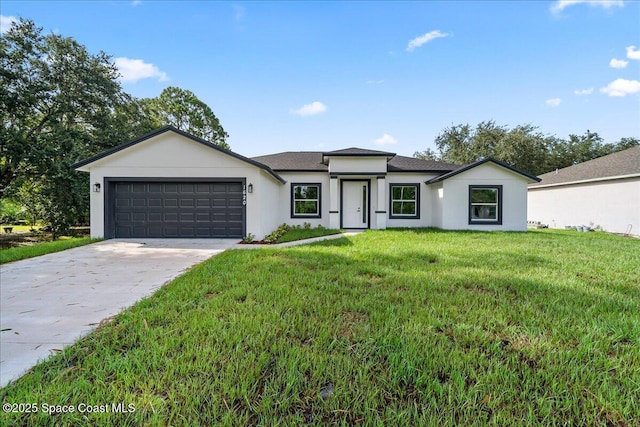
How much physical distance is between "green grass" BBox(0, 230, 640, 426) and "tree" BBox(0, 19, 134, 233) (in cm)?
1426

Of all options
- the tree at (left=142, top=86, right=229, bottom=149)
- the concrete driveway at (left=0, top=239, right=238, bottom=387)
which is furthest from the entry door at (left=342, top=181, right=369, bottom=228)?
the tree at (left=142, top=86, right=229, bottom=149)

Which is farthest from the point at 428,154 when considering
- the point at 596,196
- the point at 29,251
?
the point at 29,251

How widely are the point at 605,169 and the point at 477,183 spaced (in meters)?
10.2

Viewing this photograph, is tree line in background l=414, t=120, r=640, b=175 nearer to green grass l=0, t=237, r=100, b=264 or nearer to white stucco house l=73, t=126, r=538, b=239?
white stucco house l=73, t=126, r=538, b=239

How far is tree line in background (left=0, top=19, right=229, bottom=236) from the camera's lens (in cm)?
1333

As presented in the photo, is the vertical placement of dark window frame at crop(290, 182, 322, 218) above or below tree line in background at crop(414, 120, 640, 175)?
below

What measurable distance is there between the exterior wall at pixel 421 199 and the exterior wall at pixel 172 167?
678 centimetres

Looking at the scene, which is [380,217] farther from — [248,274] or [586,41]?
[586,41]

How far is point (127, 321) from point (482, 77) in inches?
729

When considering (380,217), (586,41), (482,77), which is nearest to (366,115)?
(482,77)

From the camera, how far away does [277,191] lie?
13117mm

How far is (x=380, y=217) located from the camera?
13.0 m

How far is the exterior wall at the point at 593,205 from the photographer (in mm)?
14367

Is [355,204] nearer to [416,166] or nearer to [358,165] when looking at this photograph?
[358,165]
